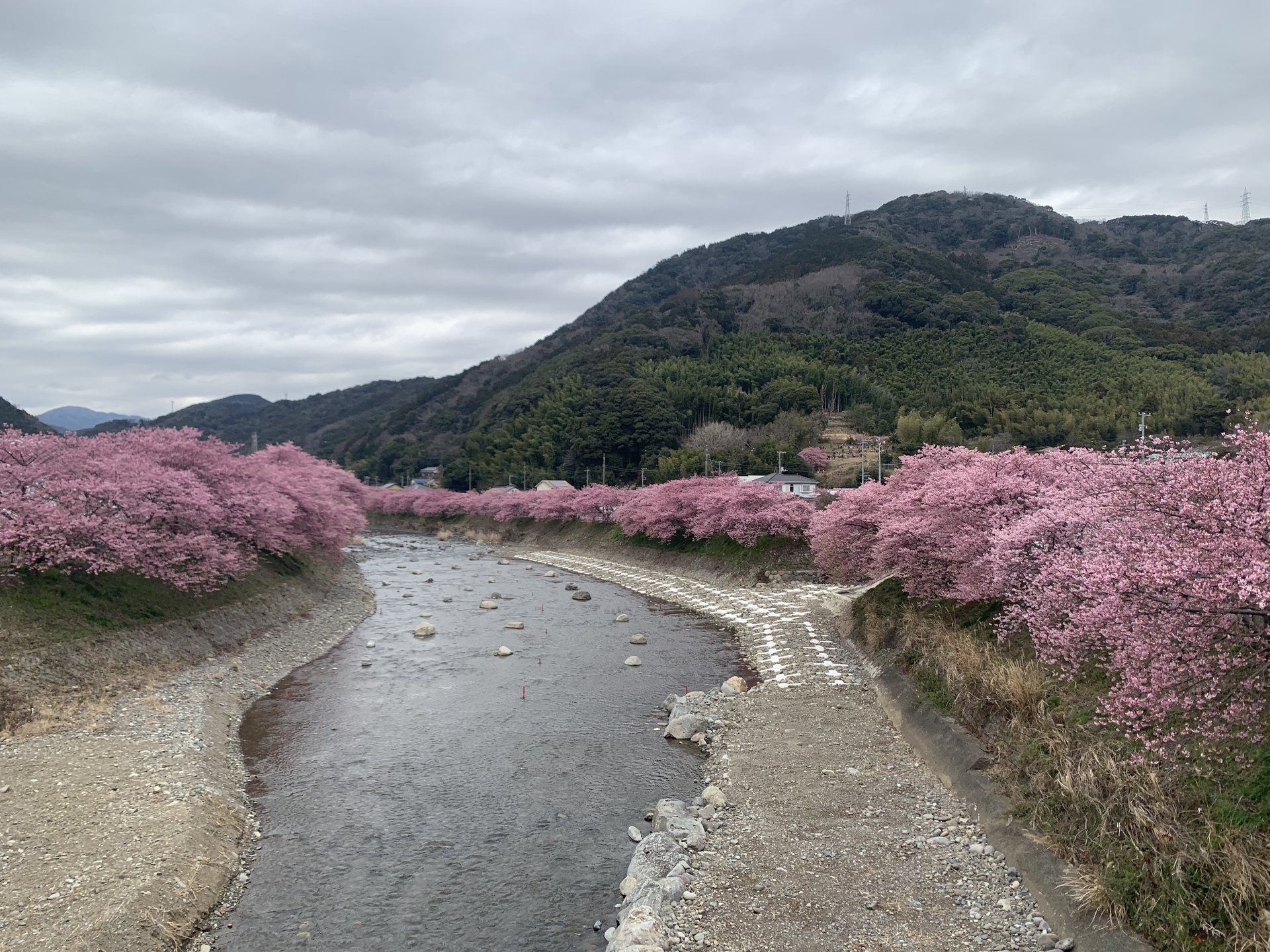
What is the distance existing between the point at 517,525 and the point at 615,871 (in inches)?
3008

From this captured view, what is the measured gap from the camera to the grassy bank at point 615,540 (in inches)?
1686

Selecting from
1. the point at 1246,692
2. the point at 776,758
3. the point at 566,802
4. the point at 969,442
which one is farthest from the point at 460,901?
the point at 969,442

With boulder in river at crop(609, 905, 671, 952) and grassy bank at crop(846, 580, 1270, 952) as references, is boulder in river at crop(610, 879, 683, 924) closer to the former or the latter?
boulder in river at crop(609, 905, 671, 952)

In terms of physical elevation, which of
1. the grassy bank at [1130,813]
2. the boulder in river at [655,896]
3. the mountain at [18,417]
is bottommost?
the boulder in river at [655,896]

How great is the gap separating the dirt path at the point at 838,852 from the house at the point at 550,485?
69.9 m

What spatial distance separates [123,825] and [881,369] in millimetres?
125768

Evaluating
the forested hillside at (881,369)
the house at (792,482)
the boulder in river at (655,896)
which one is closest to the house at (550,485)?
the forested hillside at (881,369)

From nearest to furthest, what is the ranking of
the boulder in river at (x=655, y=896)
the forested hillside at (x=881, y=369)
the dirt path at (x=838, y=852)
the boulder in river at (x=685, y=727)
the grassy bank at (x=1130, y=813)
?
the grassy bank at (x=1130, y=813) < the dirt path at (x=838, y=852) < the boulder in river at (x=655, y=896) < the boulder in river at (x=685, y=727) < the forested hillside at (x=881, y=369)

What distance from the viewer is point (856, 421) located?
343ft

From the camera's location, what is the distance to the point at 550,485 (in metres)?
98.2

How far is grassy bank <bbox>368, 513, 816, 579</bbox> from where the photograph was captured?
42.8 metres

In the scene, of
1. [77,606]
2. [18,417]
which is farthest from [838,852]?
[18,417]

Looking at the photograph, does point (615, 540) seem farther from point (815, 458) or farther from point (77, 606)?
point (77, 606)

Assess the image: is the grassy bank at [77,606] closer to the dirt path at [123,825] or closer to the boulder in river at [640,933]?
the dirt path at [123,825]
